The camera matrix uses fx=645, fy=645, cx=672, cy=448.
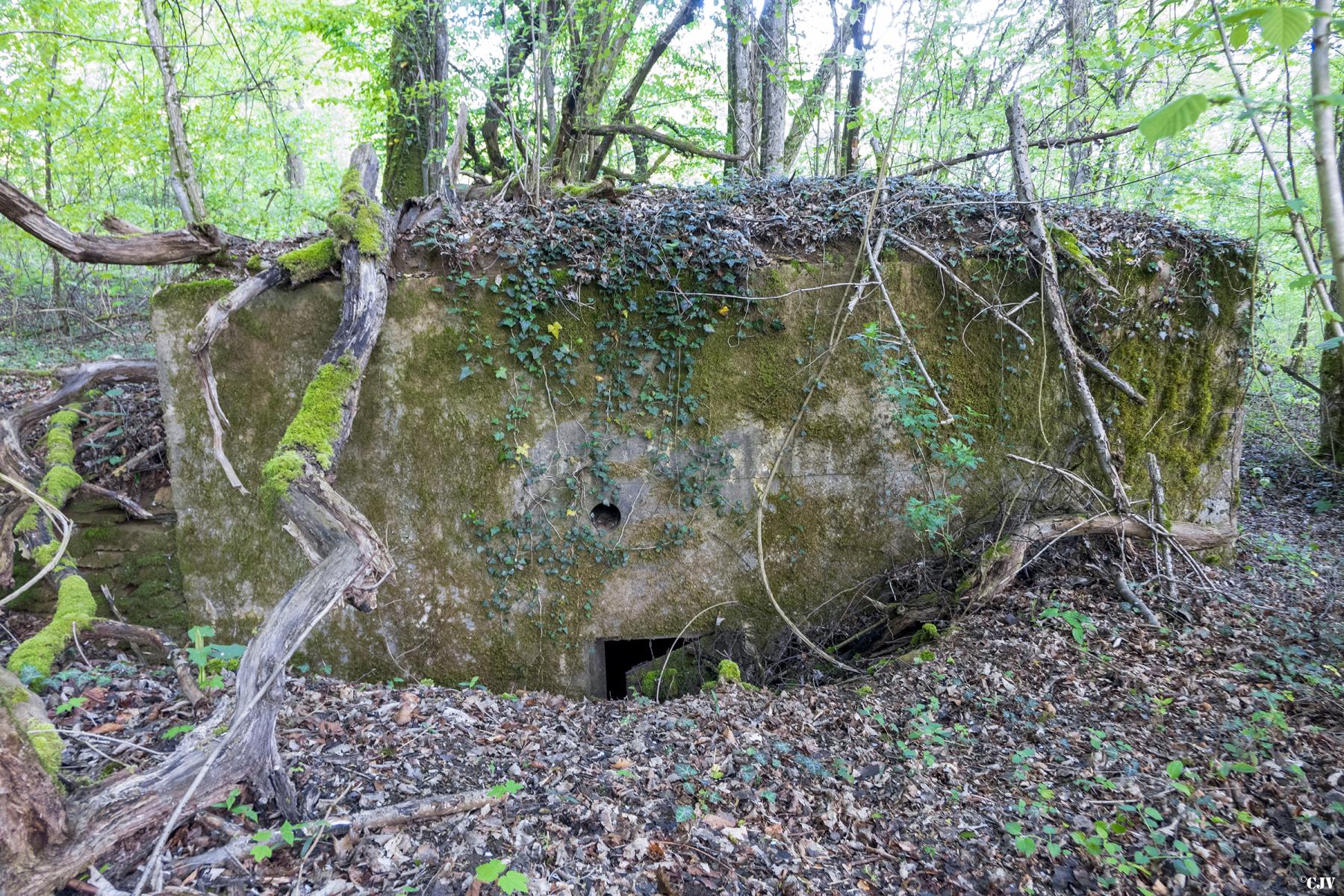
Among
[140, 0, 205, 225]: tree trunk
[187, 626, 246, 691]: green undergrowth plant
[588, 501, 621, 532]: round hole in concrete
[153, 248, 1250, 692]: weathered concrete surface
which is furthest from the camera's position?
[140, 0, 205, 225]: tree trunk

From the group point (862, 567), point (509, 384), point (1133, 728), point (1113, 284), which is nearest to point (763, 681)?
point (862, 567)

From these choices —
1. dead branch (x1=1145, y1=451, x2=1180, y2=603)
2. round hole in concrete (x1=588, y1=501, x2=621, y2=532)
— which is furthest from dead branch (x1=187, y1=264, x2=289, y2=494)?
dead branch (x1=1145, y1=451, x2=1180, y2=603)

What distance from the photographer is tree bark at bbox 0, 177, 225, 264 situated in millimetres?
3900

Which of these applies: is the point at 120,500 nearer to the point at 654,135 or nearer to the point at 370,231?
the point at 370,231

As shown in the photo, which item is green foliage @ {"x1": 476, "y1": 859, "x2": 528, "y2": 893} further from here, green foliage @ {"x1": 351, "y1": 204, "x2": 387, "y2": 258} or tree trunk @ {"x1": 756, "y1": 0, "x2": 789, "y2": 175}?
tree trunk @ {"x1": 756, "y1": 0, "x2": 789, "y2": 175}

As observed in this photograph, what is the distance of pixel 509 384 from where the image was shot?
4742mm

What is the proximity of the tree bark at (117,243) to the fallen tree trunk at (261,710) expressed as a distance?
1660mm

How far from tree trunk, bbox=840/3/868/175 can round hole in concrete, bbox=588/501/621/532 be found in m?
4.25

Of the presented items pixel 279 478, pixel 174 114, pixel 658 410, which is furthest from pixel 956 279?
pixel 174 114

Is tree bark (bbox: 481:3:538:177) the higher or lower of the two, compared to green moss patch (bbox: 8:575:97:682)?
higher

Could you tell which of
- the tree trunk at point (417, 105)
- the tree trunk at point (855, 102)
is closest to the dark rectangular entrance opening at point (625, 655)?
the tree trunk at point (855, 102)

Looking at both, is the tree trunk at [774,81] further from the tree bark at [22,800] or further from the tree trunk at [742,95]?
the tree bark at [22,800]

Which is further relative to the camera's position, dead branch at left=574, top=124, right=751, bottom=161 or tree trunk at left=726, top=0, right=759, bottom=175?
tree trunk at left=726, top=0, right=759, bottom=175

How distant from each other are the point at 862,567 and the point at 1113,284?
117 inches
